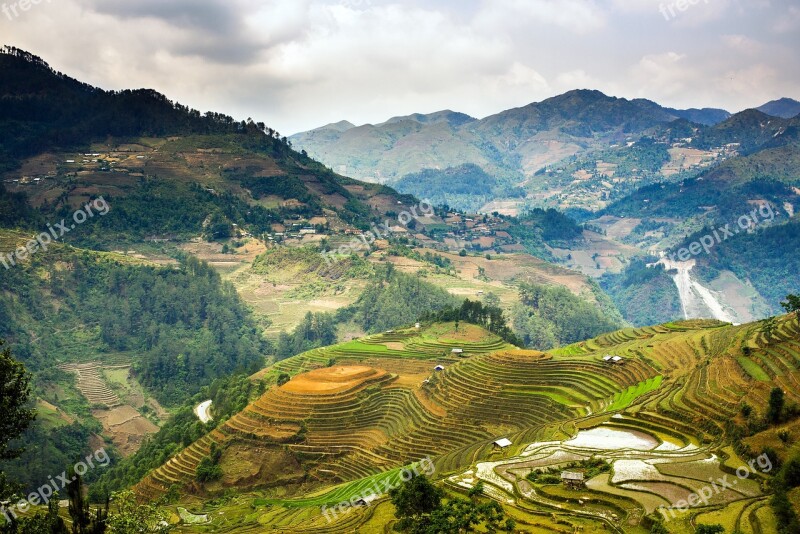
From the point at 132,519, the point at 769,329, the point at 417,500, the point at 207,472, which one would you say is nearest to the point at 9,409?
the point at 132,519

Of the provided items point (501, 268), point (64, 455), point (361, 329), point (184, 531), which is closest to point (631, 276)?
point (501, 268)

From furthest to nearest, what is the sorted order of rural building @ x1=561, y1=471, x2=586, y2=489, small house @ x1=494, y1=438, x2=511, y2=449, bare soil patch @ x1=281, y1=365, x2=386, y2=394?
bare soil patch @ x1=281, y1=365, x2=386, y2=394 → small house @ x1=494, y1=438, x2=511, y2=449 → rural building @ x1=561, y1=471, x2=586, y2=489

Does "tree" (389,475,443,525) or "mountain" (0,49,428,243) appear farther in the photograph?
"mountain" (0,49,428,243)

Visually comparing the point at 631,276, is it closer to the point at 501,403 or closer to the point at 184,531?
the point at 501,403

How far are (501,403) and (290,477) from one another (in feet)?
51.3

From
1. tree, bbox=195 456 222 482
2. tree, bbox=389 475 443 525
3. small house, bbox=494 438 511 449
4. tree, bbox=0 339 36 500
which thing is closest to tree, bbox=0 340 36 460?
tree, bbox=0 339 36 500

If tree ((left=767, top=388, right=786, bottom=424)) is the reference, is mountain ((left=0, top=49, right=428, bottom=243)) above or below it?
above

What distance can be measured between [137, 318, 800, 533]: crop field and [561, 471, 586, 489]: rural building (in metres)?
0.28

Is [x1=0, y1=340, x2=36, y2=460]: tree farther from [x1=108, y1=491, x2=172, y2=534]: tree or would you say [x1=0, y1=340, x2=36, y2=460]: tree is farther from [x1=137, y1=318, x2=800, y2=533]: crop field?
[x1=137, y1=318, x2=800, y2=533]: crop field

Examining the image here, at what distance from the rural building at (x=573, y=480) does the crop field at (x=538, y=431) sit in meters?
0.28

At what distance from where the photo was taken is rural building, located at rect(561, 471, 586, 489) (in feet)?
99.2

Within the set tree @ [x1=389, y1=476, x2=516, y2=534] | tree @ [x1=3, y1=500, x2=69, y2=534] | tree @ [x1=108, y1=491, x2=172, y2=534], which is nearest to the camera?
tree @ [x1=3, y1=500, x2=69, y2=534]

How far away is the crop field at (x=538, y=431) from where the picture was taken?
95.8 ft

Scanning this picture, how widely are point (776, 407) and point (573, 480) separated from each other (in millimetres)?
10443
